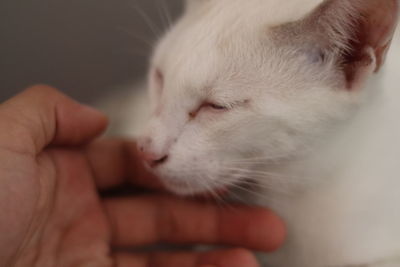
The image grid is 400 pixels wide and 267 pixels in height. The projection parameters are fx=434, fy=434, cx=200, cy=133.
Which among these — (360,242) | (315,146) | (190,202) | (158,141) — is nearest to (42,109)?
(158,141)

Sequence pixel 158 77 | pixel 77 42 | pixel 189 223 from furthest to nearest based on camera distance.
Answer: pixel 77 42 < pixel 189 223 < pixel 158 77

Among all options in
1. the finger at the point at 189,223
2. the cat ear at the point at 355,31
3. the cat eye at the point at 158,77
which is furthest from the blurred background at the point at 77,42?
the cat ear at the point at 355,31

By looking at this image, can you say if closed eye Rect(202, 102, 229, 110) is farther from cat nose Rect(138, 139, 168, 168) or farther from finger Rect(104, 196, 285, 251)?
finger Rect(104, 196, 285, 251)

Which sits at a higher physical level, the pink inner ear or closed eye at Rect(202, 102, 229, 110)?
the pink inner ear

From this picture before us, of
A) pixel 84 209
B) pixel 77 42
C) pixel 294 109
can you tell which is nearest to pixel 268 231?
pixel 294 109

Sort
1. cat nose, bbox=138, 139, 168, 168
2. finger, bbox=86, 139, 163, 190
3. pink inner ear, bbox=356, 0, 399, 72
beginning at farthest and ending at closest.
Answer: finger, bbox=86, 139, 163, 190 → cat nose, bbox=138, 139, 168, 168 → pink inner ear, bbox=356, 0, 399, 72

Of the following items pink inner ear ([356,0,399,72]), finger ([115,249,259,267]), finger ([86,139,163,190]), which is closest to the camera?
pink inner ear ([356,0,399,72])

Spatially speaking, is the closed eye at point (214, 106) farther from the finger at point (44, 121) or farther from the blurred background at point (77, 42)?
the blurred background at point (77, 42)

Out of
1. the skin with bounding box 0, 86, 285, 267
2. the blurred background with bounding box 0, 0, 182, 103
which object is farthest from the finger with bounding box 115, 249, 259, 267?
the blurred background with bounding box 0, 0, 182, 103

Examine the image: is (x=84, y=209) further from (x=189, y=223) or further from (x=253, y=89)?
(x=253, y=89)
